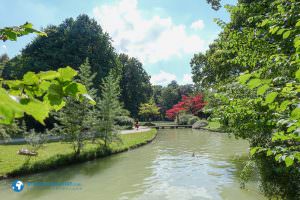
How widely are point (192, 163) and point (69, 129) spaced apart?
7.71m

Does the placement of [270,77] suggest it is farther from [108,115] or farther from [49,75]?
[108,115]

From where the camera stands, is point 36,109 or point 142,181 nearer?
point 36,109

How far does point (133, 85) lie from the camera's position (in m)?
53.9

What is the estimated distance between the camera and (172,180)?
1210 cm

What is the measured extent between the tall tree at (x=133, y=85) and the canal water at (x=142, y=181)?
1378 inches

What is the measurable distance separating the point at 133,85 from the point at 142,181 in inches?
1678

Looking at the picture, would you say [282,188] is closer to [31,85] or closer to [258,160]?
[258,160]

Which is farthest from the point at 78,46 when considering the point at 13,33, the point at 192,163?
the point at 13,33

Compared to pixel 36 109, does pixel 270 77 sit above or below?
above

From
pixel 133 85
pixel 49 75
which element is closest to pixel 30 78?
pixel 49 75

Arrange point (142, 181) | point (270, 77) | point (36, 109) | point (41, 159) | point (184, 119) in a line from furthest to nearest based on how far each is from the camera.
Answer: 1. point (184, 119)
2. point (41, 159)
3. point (142, 181)
4. point (270, 77)
5. point (36, 109)

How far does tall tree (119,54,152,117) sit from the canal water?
115 feet

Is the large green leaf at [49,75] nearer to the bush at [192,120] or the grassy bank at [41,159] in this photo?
the grassy bank at [41,159]

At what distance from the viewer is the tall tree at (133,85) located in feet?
173
